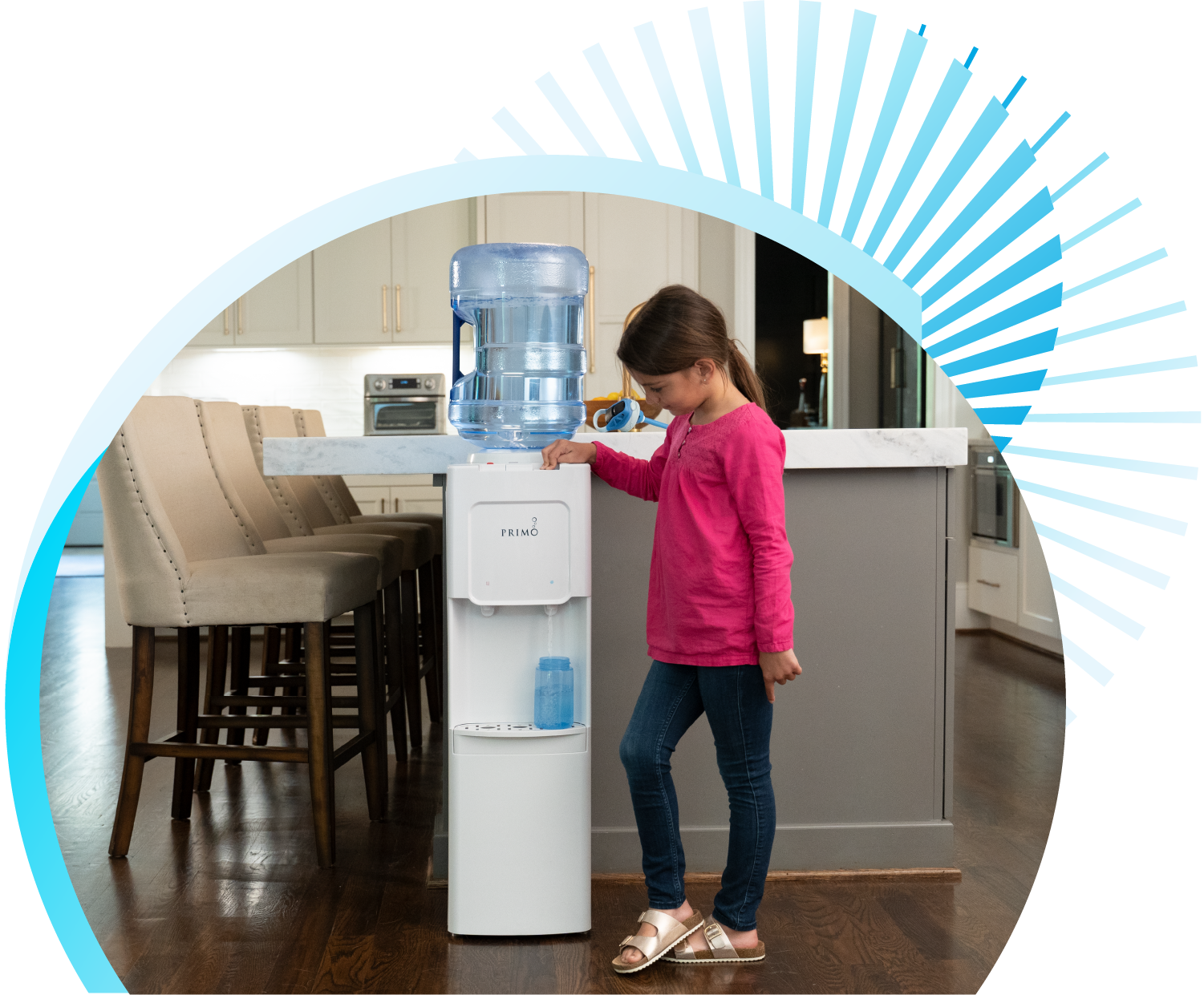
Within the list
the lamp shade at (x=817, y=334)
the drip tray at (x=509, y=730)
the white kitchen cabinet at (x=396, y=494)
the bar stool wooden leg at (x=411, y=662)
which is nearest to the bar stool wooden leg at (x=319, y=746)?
the drip tray at (x=509, y=730)

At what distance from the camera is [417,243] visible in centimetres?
571

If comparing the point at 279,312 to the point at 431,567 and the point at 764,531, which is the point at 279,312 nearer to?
the point at 431,567

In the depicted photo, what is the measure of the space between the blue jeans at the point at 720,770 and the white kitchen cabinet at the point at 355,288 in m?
4.26

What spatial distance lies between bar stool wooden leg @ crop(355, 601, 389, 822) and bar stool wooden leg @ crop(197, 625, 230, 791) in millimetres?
458

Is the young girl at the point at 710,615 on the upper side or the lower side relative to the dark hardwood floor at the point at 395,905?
upper

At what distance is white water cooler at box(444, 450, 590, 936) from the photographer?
1921mm

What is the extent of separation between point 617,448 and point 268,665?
1.80m

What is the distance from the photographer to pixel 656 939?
1823mm

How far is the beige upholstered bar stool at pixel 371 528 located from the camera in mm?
3221

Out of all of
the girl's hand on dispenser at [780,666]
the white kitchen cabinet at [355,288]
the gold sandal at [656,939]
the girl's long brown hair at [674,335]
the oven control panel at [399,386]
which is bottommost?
the gold sandal at [656,939]

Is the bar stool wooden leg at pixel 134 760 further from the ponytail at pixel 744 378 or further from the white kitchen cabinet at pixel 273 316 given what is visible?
the white kitchen cabinet at pixel 273 316

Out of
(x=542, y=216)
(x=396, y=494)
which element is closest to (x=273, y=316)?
(x=396, y=494)

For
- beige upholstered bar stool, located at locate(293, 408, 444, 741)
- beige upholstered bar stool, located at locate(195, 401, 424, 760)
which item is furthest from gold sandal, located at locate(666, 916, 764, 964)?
beige upholstered bar stool, located at locate(293, 408, 444, 741)

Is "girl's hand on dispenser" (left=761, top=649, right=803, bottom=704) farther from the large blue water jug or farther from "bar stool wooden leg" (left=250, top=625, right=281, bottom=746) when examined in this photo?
"bar stool wooden leg" (left=250, top=625, right=281, bottom=746)
